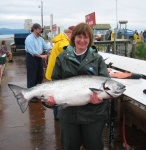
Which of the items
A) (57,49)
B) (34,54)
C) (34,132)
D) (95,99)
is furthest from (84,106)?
(34,54)

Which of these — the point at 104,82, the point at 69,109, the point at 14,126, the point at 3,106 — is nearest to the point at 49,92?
the point at 69,109

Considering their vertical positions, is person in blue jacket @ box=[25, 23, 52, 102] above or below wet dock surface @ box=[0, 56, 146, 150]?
above

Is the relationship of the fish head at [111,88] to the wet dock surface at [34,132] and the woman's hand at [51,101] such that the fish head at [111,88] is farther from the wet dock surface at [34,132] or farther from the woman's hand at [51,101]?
the wet dock surface at [34,132]

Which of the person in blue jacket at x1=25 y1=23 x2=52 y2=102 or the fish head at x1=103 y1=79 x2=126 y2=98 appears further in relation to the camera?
the person in blue jacket at x1=25 y1=23 x2=52 y2=102

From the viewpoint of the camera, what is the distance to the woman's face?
9.68ft

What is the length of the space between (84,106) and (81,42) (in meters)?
0.64

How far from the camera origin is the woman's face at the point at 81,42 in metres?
2.95

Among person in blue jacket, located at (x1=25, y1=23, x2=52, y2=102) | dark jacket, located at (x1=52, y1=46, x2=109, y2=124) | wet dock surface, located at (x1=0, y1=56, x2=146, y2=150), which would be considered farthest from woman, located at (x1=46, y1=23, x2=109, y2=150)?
person in blue jacket, located at (x1=25, y1=23, x2=52, y2=102)

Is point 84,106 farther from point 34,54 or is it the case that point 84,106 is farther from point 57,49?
point 34,54

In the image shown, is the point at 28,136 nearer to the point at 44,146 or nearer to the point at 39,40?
the point at 44,146

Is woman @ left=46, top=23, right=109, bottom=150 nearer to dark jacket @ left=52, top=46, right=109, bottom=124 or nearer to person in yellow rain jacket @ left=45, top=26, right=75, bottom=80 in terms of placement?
dark jacket @ left=52, top=46, right=109, bottom=124

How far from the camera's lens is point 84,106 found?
2900mm

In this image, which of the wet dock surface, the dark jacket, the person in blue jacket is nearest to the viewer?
the dark jacket

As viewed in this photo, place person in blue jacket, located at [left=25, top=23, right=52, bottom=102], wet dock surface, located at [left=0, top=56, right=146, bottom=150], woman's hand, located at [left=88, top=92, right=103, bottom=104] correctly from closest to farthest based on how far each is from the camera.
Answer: woman's hand, located at [left=88, top=92, right=103, bottom=104] → wet dock surface, located at [left=0, top=56, right=146, bottom=150] → person in blue jacket, located at [left=25, top=23, right=52, bottom=102]
